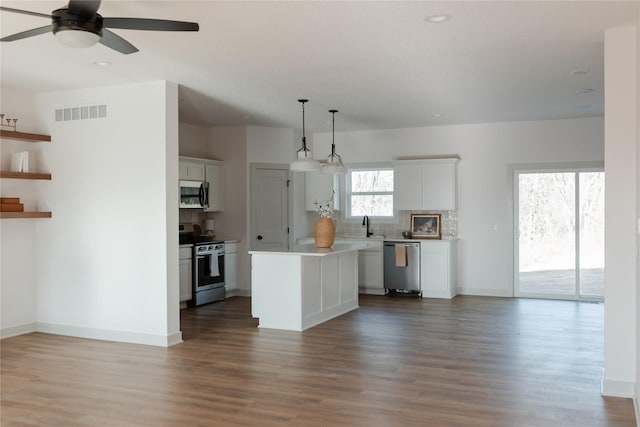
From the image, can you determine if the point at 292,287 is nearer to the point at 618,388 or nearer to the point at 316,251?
the point at 316,251

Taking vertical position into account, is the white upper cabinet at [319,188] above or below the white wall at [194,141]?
below

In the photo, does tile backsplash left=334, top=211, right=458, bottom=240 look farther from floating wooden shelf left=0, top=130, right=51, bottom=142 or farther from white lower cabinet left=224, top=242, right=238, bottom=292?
floating wooden shelf left=0, top=130, right=51, bottom=142

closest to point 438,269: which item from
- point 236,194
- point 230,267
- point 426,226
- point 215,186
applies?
point 426,226

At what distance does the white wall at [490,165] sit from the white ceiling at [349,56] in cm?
101

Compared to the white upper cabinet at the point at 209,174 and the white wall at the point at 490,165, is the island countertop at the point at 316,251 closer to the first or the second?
the white upper cabinet at the point at 209,174

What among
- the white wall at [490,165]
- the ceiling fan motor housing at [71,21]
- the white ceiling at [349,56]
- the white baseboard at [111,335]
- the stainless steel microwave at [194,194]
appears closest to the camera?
A: the ceiling fan motor housing at [71,21]

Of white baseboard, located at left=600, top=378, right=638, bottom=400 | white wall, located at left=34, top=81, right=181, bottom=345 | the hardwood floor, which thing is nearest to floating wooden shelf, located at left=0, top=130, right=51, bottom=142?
white wall, located at left=34, top=81, right=181, bottom=345

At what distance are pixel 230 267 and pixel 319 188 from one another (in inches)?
80.7

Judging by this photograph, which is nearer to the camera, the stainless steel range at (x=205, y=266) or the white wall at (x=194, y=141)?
the stainless steel range at (x=205, y=266)

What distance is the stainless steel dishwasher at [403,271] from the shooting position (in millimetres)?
8883

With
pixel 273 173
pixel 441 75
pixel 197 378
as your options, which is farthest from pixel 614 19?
pixel 273 173

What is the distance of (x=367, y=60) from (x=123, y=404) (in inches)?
133

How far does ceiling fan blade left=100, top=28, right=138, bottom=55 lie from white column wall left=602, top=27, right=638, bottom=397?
3.40m

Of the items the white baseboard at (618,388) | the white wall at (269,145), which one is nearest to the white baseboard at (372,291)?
the white wall at (269,145)
